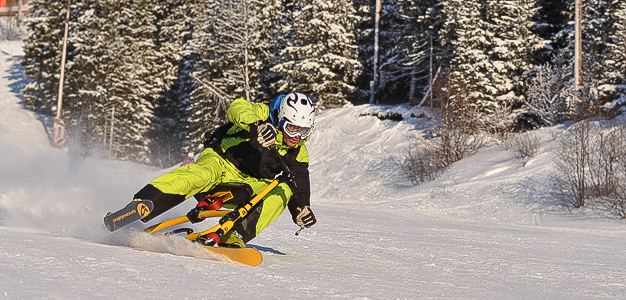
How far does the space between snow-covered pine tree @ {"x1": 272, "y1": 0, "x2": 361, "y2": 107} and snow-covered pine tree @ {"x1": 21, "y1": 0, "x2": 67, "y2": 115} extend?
17.5 meters

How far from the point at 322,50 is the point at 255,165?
1055 inches

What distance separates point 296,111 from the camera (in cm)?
528

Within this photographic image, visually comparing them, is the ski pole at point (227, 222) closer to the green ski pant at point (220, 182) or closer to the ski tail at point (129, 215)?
the green ski pant at point (220, 182)

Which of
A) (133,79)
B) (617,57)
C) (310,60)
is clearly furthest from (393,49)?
(133,79)

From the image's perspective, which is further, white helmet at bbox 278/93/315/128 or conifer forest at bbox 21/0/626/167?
conifer forest at bbox 21/0/626/167

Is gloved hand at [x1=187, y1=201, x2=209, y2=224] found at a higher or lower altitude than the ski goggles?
lower

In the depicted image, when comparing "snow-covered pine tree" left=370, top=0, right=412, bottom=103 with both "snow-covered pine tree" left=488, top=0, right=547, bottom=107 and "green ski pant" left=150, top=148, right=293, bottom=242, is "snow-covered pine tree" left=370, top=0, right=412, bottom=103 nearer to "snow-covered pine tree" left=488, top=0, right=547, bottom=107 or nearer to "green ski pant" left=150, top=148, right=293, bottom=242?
"snow-covered pine tree" left=488, top=0, right=547, bottom=107

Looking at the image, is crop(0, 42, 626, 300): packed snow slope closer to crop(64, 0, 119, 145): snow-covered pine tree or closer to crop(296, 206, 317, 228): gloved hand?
crop(296, 206, 317, 228): gloved hand

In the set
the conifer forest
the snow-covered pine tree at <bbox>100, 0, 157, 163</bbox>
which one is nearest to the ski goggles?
the conifer forest

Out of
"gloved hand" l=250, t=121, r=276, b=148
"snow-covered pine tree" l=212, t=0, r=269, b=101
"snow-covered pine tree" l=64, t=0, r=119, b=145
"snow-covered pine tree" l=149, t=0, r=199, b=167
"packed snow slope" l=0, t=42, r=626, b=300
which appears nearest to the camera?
"packed snow slope" l=0, t=42, r=626, b=300

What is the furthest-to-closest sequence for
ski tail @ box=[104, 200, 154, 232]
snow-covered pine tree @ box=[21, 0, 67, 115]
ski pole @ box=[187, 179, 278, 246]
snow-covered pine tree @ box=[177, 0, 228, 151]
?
snow-covered pine tree @ box=[21, 0, 67, 115]
snow-covered pine tree @ box=[177, 0, 228, 151]
ski pole @ box=[187, 179, 278, 246]
ski tail @ box=[104, 200, 154, 232]

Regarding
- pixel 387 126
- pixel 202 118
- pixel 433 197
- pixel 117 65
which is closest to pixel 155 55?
pixel 117 65

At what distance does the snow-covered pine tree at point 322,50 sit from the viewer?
3156 cm

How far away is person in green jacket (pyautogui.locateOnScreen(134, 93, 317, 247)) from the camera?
195 inches
